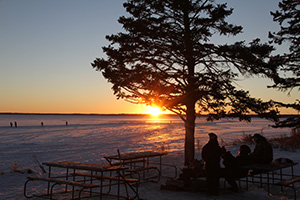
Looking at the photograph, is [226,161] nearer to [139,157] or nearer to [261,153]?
[261,153]

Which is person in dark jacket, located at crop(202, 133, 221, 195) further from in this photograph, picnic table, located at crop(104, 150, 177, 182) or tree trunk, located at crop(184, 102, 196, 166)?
tree trunk, located at crop(184, 102, 196, 166)

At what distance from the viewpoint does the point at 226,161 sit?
8164 millimetres

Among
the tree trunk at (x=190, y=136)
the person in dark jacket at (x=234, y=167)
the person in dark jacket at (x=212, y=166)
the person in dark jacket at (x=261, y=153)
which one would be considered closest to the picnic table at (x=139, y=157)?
the tree trunk at (x=190, y=136)

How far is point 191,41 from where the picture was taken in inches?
473

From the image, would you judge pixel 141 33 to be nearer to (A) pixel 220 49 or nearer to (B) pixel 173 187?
(A) pixel 220 49

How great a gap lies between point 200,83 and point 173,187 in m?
4.79

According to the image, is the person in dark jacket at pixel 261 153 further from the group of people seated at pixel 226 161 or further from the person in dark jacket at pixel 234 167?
the person in dark jacket at pixel 234 167

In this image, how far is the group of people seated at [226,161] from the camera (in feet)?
25.5

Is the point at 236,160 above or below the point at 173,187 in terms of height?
above

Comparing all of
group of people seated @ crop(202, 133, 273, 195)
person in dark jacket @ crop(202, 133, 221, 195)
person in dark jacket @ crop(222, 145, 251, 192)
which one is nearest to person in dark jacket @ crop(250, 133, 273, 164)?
group of people seated @ crop(202, 133, 273, 195)

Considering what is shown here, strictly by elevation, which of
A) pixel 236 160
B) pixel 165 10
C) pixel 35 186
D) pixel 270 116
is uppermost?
pixel 165 10

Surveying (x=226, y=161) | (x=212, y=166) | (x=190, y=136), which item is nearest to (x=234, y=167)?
(x=226, y=161)

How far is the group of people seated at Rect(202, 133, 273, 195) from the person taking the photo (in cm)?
776

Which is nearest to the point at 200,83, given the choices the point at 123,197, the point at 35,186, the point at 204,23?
the point at 204,23
